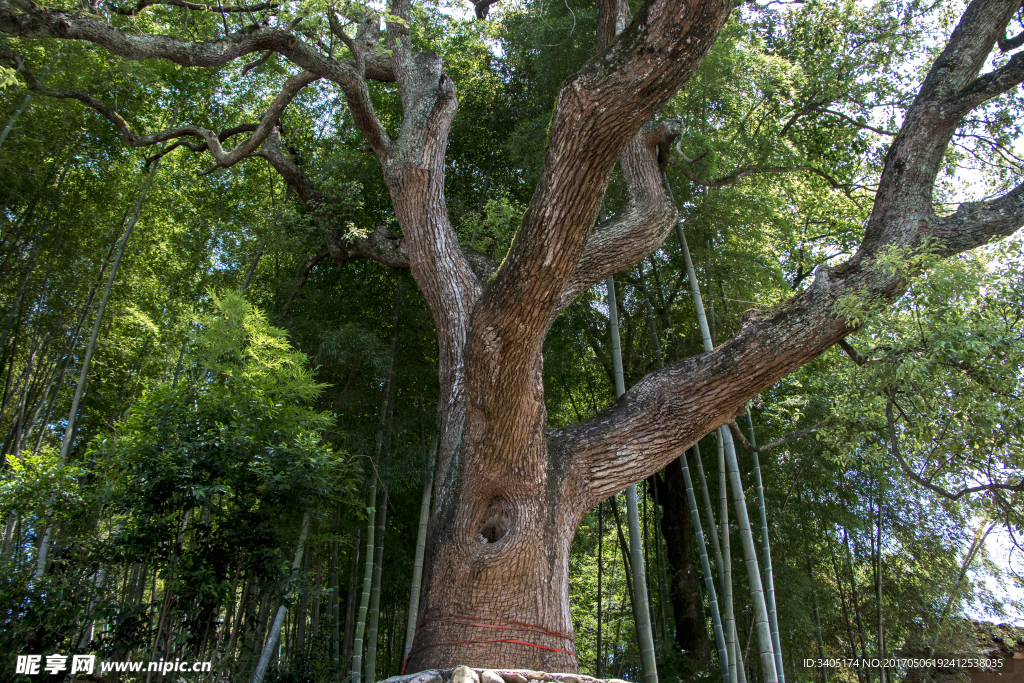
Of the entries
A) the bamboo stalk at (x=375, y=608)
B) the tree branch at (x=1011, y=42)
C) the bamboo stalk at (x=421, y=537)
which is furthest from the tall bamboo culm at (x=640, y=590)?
the tree branch at (x=1011, y=42)

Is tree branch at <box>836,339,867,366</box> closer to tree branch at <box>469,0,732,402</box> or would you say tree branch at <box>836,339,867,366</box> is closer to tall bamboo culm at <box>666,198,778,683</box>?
tall bamboo culm at <box>666,198,778,683</box>

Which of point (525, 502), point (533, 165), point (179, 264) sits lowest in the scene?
point (525, 502)

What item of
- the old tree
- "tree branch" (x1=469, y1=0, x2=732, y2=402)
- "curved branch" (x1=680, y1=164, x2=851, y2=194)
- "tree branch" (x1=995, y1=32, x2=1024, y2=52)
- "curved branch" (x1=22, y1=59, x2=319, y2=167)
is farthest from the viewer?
"curved branch" (x1=680, y1=164, x2=851, y2=194)

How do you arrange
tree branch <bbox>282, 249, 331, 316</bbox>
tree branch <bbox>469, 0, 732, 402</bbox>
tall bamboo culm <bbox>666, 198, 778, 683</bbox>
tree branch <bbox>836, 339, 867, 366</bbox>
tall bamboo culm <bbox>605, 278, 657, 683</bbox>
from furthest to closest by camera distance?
tree branch <bbox>282, 249, 331, 316</bbox>
tall bamboo culm <bbox>605, 278, 657, 683</bbox>
tall bamboo culm <bbox>666, 198, 778, 683</bbox>
tree branch <bbox>836, 339, 867, 366</bbox>
tree branch <bbox>469, 0, 732, 402</bbox>

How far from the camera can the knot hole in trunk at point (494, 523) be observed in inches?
112

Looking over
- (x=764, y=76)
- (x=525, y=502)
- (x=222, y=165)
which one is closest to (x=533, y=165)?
(x=764, y=76)

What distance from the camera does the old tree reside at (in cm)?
Result: 248

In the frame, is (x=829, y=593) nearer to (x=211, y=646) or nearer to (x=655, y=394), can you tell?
(x=655, y=394)

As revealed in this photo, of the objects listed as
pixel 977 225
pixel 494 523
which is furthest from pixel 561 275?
pixel 977 225

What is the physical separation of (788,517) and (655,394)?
3.89 meters

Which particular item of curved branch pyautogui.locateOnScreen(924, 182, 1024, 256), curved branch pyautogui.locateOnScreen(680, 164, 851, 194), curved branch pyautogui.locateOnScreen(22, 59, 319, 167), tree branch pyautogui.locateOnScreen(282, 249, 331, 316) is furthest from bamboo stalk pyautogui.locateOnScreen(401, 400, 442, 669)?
curved branch pyautogui.locateOnScreen(924, 182, 1024, 256)

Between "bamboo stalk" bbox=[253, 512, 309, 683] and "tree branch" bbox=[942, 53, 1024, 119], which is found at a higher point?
"tree branch" bbox=[942, 53, 1024, 119]

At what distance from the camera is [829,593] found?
23.4 ft

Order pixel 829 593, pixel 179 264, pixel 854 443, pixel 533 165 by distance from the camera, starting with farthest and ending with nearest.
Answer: pixel 829 593 → pixel 179 264 → pixel 533 165 → pixel 854 443
